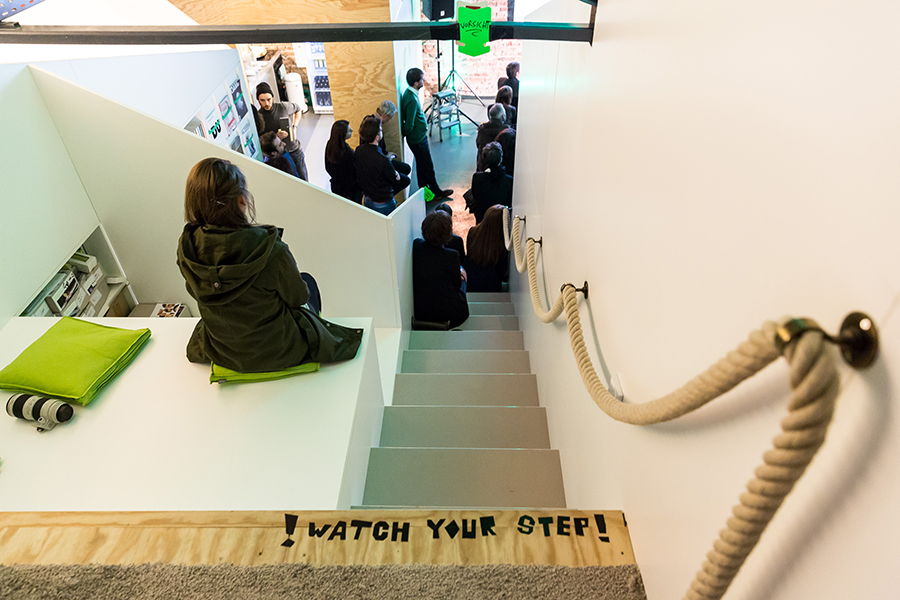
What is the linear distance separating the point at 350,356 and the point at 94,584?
127 cm

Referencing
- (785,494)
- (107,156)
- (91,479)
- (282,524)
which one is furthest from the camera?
(107,156)

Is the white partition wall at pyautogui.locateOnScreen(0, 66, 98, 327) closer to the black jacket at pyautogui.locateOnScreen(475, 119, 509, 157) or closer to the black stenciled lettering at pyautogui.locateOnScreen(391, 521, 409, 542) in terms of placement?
the black stenciled lettering at pyautogui.locateOnScreen(391, 521, 409, 542)

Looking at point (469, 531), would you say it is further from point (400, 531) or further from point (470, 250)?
point (470, 250)

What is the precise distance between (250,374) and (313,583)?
1.21 m

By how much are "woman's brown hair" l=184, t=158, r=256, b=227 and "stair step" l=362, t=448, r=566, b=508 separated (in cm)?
127

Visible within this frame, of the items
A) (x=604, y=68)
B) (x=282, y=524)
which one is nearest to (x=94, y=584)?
(x=282, y=524)

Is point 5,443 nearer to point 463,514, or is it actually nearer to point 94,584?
point 94,584

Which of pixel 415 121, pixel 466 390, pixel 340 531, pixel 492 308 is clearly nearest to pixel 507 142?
pixel 415 121

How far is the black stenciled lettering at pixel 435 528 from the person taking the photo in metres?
1.24

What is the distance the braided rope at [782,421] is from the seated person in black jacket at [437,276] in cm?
311

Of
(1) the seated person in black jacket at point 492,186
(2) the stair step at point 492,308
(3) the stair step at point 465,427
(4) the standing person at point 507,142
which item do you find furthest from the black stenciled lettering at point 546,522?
(4) the standing person at point 507,142

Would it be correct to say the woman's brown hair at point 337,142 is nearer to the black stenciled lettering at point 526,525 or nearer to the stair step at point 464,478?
the stair step at point 464,478

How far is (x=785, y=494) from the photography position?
2.02ft

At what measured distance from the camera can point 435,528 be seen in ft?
4.11
